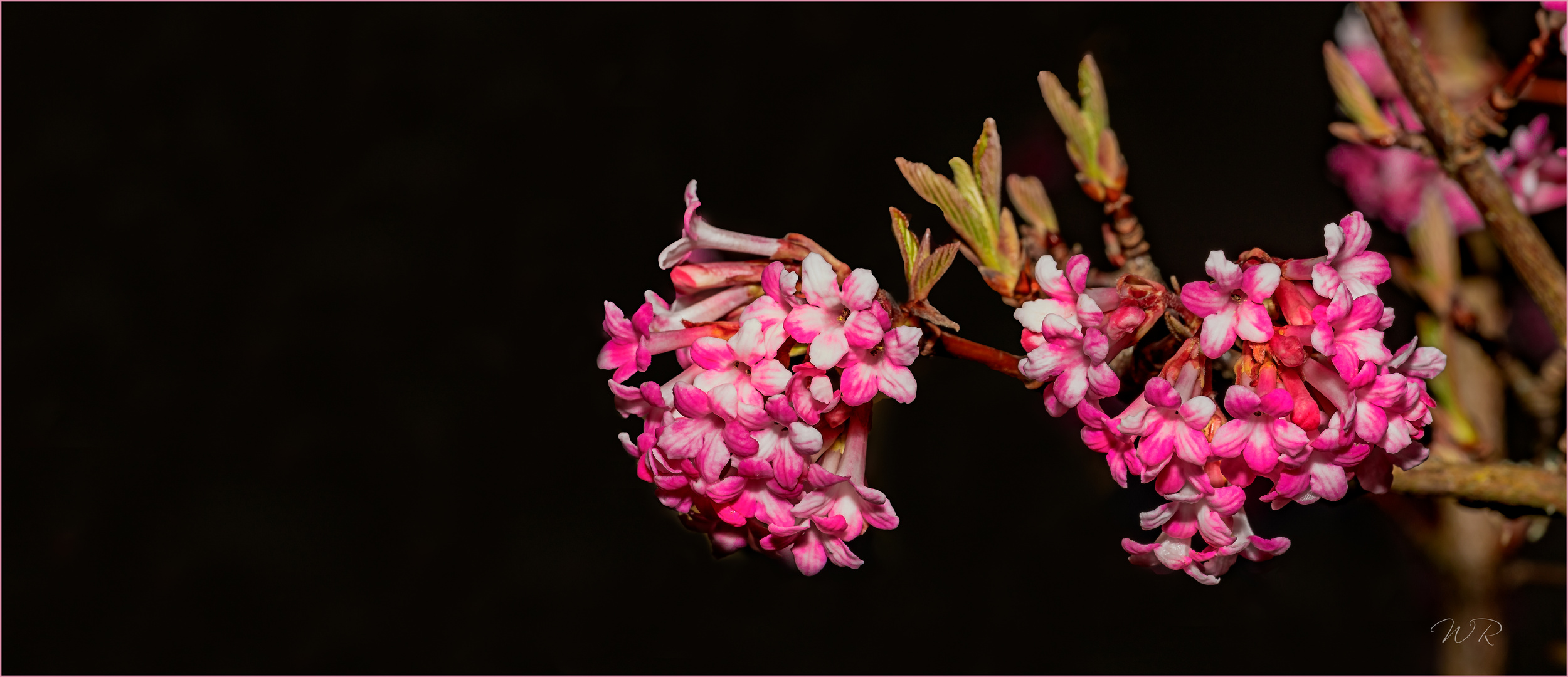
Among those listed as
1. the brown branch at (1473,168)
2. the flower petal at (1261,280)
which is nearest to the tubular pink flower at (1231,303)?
the flower petal at (1261,280)

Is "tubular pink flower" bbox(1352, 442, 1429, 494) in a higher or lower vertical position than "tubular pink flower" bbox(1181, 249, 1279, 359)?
lower

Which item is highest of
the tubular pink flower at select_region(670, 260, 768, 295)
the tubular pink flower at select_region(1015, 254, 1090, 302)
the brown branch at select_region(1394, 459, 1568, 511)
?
the tubular pink flower at select_region(670, 260, 768, 295)

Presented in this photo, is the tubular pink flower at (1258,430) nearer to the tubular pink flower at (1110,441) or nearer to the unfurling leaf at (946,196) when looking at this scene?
the tubular pink flower at (1110,441)

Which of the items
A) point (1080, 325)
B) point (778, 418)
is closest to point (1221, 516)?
point (1080, 325)

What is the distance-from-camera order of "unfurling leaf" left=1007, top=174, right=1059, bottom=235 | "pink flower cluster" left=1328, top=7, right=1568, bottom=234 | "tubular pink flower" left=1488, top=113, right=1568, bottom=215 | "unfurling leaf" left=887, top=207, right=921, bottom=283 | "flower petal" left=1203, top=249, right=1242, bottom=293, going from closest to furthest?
"flower petal" left=1203, top=249, right=1242, bottom=293
"unfurling leaf" left=887, top=207, right=921, bottom=283
"unfurling leaf" left=1007, top=174, right=1059, bottom=235
"tubular pink flower" left=1488, top=113, right=1568, bottom=215
"pink flower cluster" left=1328, top=7, right=1568, bottom=234

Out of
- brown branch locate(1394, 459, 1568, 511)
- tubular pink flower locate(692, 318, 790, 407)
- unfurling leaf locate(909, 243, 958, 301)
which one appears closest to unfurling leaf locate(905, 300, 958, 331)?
unfurling leaf locate(909, 243, 958, 301)

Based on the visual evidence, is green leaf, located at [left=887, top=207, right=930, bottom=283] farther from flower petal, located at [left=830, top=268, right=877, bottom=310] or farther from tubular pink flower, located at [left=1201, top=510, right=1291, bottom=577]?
tubular pink flower, located at [left=1201, top=510, right=1291, bottom=577]
